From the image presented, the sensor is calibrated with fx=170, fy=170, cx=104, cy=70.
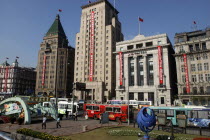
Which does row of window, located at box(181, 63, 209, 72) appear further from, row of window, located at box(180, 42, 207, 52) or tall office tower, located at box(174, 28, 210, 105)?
row of window, located at box(180, 42, 207, 52)

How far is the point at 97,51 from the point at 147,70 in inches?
1212

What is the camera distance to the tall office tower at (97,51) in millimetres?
82500

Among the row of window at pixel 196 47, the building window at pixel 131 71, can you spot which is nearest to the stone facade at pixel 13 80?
the building window at pixel 131 71

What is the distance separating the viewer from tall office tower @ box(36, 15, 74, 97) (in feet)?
319

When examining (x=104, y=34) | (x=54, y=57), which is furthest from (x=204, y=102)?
(x=54, y=57)

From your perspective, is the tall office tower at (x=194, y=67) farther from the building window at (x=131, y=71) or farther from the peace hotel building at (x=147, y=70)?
the building window at (x=131, y=71)

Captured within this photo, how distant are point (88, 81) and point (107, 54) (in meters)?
16.6

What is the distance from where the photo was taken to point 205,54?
58031 millimetres

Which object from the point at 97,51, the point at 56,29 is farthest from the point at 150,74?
the point at 56,29

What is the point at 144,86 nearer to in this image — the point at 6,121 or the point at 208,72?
the point at 208,72

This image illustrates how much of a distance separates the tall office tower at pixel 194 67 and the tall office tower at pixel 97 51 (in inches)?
1287

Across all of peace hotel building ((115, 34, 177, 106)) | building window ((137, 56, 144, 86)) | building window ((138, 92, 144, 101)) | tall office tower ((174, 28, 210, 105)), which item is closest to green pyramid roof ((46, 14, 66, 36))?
peace hotel building ((115, 34, 177, 106))

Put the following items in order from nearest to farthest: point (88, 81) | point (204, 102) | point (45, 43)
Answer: point (204, 102), point (88, 81), point (45, 43)

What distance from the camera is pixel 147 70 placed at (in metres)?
68.2
